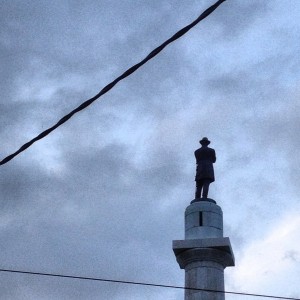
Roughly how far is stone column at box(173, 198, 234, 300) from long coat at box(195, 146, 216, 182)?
1.10 metres

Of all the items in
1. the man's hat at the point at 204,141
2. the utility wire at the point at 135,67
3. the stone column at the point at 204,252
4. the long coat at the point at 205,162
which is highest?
the man's hat at the point at 204,141

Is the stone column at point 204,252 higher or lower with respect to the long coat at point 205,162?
lower

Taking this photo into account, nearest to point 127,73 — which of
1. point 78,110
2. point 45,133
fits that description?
point 78,110

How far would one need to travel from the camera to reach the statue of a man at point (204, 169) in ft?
77.8

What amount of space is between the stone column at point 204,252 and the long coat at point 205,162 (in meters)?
1.10

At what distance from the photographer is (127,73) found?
25.2 ft

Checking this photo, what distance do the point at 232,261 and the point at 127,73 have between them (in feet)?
51.6

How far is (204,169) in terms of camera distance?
78.0ft

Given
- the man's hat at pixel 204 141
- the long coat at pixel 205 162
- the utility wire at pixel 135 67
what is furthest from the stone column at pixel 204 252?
the utility wire at pixel 135 67

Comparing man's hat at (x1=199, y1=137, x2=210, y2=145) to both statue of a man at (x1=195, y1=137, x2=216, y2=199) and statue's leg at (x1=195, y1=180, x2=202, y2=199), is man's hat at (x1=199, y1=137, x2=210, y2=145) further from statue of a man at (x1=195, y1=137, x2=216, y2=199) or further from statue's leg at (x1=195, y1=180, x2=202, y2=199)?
statue's leg at (x1=195, y1=180, x2=202, y2=199)

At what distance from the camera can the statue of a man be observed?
23719 millimetres

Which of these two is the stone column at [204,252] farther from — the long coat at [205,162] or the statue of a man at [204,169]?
the long coat at [205,162]

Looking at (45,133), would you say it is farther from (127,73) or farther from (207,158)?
(207,158)

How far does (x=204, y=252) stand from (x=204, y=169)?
3303mm
